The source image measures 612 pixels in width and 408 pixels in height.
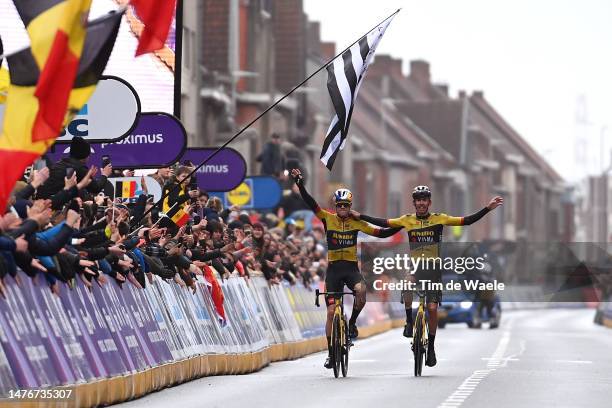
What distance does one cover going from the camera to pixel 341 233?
21.6 metres

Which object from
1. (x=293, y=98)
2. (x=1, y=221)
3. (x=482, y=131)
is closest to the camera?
(x=1, y=221)

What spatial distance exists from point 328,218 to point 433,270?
1321 mm

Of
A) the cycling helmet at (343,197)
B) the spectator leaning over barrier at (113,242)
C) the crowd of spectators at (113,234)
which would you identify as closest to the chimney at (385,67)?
the crowd of spectators at (113,234)

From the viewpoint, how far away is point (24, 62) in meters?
15.1

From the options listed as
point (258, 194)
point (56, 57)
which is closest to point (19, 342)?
point (56, 57)

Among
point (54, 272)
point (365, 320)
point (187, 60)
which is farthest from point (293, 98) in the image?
point (54, 272)

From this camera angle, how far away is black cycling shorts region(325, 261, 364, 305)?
21703mm

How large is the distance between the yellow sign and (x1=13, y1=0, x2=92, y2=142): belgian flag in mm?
17635

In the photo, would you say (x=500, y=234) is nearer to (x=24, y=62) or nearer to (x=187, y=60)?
(x=187, y=60)

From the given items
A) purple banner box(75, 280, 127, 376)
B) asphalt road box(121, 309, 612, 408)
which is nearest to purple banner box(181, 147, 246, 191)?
asphalt road box(121, 309, 612, 408)

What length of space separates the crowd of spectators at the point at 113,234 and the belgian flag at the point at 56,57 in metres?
0.41

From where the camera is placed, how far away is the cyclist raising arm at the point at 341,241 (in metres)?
21.5

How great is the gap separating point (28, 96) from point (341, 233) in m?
7.13

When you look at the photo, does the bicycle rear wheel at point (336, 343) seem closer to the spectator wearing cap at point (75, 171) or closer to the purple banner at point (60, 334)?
the spectator wearing cap at point (75, 171)
